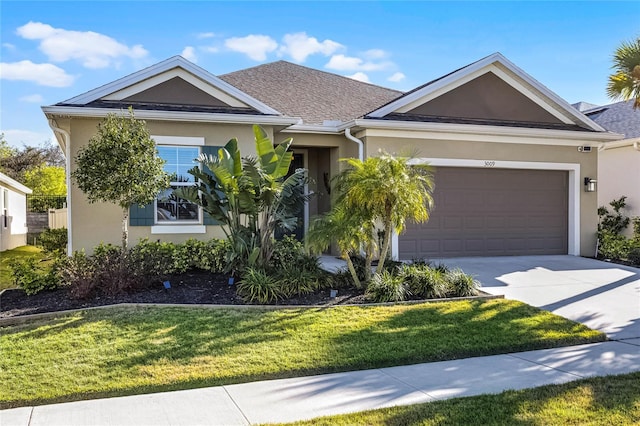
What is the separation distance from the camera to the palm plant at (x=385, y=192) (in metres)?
8.80

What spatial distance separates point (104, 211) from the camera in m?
11.4

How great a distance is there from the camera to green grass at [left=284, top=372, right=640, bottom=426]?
14.3ft

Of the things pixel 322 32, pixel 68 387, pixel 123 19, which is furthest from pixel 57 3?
pixel 68 387

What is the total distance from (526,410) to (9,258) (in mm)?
16897

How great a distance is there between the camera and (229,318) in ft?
24.7

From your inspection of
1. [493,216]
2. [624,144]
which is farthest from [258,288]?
[624,144]

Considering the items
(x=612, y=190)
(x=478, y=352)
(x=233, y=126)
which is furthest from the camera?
(x=612, y=190)

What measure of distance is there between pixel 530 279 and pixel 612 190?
367 inches

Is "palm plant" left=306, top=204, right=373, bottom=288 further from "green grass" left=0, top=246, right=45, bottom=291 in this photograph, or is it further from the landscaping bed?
"green grass" left=0, top=246, right=45, bottom=291

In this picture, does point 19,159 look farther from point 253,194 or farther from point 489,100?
point 489,100

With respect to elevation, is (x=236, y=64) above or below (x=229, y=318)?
above

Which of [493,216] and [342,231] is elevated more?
[493,216]

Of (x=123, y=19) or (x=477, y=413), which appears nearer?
(x=477, y=413)

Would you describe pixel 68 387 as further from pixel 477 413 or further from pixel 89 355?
pixel 477 413
